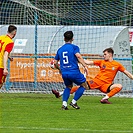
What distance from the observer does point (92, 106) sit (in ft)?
53.7

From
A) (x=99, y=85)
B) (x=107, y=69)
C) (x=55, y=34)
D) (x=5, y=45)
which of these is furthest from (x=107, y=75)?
(x=55, y=34)

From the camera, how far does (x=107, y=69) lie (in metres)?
17.8

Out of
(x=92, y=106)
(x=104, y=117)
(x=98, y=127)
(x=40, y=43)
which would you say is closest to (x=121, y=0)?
(x=40, y=43)

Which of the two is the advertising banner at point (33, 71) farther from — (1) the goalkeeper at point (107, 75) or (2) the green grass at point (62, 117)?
(2) the green grass at point (62, 117)

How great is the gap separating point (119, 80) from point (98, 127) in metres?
11.0

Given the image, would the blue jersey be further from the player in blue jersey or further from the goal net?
the goal net

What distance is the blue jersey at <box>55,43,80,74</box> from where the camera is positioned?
15.1 metres

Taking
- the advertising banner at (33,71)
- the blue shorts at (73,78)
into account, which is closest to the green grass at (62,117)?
the blue shorts at (73,78)

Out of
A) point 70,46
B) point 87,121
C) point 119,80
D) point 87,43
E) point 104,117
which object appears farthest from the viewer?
point 87,43

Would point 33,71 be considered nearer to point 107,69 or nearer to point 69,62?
point 107,69

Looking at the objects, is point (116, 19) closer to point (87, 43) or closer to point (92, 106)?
point (87, 43)

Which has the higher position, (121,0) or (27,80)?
(121,0)

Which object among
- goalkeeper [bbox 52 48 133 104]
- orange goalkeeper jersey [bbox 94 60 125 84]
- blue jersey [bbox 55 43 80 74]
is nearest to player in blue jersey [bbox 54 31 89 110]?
blue jersey [bbox 55 43 80 74]

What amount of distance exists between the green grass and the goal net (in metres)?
4.81
